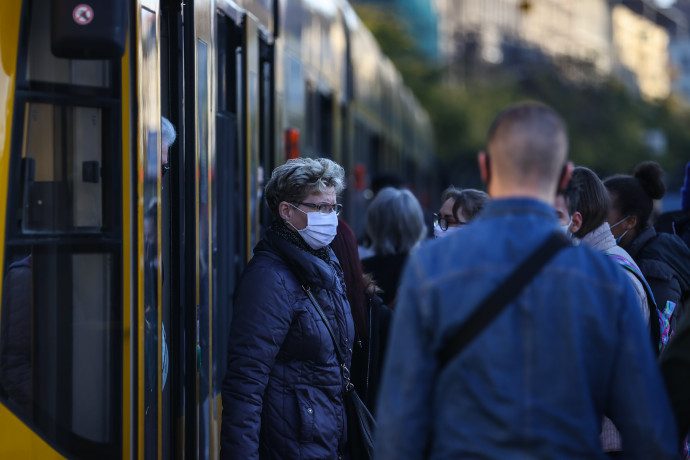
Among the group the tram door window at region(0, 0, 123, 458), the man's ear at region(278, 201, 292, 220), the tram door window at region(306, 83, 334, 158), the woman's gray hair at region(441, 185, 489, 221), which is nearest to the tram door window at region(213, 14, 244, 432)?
the man's ear at region(278, 201, 292, 220)

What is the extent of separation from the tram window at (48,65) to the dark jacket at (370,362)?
132 centimetres

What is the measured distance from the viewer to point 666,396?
2.54 meters

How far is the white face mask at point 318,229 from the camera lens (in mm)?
3852

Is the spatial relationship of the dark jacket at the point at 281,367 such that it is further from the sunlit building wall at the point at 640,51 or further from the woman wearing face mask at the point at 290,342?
the sunlit building wall at the point at 640,51

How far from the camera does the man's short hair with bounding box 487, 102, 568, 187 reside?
254cm

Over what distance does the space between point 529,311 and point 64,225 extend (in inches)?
62.0

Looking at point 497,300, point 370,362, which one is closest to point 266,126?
point 370,362

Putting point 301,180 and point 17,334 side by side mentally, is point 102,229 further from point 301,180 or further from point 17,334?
point 301,180

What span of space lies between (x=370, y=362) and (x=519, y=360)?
1820 millimetres

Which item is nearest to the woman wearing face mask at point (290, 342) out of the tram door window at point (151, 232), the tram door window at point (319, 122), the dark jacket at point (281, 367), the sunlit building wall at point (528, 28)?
the dark jacket at point (281, 367)

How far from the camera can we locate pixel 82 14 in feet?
10.3

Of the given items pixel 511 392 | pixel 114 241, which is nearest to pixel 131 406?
pixel 114 241

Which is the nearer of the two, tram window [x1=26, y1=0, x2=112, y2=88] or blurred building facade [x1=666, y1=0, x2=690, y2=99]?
tram window [x1=26, y1=0, x2=112, y2=88]

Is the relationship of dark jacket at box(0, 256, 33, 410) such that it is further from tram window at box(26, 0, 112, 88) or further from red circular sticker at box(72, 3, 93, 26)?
red circular sticker at box(72, 3, 93, 26)
